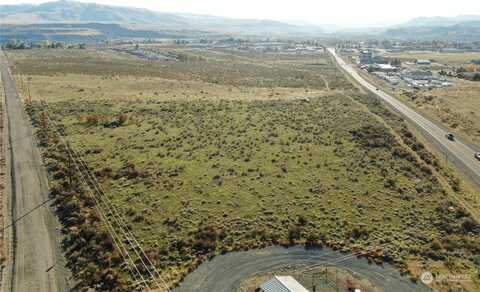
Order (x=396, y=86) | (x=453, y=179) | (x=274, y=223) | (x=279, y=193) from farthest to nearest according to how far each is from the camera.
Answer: (x=396, y=86)
(x=453, y=179)
(x=279, y=193)
(x=274, y=223)

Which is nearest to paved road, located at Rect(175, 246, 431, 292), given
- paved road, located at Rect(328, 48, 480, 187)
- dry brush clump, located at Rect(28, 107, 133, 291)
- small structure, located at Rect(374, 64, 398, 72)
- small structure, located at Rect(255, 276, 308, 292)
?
small structure, located at Rect(255, 276, 308, 292)

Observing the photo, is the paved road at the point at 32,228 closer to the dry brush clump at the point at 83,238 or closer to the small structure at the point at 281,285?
the dry brush clump at the point at 83,238

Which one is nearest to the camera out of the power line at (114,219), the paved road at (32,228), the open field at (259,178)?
the paved road at (32,228)

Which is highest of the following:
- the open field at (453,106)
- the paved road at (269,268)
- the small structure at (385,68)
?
the small structure at (385,68)

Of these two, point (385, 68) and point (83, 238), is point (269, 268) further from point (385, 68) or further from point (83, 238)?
point (385, 68)

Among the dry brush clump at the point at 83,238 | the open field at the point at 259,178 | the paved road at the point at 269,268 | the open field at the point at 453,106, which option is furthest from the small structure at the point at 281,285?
the open field at the point at 453,106

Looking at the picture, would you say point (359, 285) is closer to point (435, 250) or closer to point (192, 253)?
point (435, 250)

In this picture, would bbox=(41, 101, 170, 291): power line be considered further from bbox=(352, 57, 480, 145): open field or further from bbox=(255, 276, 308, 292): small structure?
bbox=(352, 57, 480, 145): open field

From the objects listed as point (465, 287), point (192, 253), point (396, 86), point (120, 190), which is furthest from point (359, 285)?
point (396, 86)
